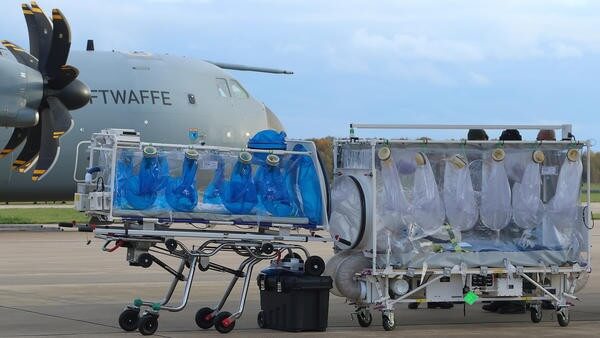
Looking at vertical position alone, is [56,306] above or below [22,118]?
below

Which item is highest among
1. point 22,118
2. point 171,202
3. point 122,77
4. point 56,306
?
point 122,77

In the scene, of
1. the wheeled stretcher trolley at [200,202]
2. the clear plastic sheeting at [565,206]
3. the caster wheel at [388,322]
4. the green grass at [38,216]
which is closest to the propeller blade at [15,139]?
the wheeled stretcher trolley at [200,202]

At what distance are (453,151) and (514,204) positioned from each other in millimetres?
974

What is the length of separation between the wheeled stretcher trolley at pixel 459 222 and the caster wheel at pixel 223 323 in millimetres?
1410

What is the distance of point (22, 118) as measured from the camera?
16.2 metres

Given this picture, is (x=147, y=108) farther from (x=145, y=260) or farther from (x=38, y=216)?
(x=145, y=260)

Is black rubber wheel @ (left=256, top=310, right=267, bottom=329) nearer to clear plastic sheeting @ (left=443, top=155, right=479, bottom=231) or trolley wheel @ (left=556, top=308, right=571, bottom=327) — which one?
clear plastic sheeting @ (left=443, top=155, right=479, bottom=231)

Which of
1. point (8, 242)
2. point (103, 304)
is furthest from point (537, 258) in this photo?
point (8, 242)

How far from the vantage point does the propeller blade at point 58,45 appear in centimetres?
1794

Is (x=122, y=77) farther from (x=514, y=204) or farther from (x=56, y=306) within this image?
(x=514, y=204)

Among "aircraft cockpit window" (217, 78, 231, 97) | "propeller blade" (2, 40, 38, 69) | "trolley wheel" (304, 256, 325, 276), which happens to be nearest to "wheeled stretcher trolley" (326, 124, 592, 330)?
"trolley wheel" (304, 256, 325, 276)

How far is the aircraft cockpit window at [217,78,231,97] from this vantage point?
32094mm

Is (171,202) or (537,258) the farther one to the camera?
(537,258)

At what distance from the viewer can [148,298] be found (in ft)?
53.9
